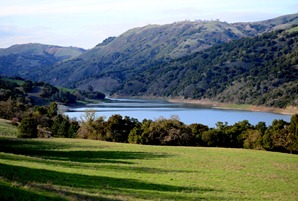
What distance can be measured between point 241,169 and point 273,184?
25.3 ft

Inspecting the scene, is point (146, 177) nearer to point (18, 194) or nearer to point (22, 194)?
point (22, 194)

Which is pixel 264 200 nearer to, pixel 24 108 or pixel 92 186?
pixel 92 186

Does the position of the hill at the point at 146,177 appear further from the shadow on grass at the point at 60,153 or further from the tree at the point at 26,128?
the tree at the point at 26,128

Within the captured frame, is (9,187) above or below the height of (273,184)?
above

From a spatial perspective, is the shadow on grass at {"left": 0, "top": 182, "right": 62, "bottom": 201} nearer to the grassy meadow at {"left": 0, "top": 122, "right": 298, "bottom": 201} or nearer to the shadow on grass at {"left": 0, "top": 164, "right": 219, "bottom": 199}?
the grassy meadow at {"left": 0, "top": 122, "right": 298, "bottom": 201}

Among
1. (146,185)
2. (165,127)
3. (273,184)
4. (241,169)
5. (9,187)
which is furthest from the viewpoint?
(165,127)

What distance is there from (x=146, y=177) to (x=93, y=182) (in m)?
6.07

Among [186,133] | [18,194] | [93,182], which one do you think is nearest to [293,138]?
[186,133]

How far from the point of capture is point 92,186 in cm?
2202

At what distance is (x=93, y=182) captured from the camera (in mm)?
23609

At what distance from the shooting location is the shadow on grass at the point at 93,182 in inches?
831

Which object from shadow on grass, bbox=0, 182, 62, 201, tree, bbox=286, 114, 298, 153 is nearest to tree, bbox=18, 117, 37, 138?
tree, bbox=286, 114, 298, 153

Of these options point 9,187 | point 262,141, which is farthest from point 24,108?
point 9,187

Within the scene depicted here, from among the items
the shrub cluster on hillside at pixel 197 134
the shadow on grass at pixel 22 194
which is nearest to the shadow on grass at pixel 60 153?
the shrub cluster on hillside at pixel 197 134
